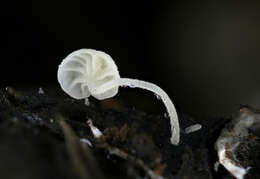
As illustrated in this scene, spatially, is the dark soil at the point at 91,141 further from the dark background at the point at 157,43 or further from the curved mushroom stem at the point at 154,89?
the dark background at the point at 157,43

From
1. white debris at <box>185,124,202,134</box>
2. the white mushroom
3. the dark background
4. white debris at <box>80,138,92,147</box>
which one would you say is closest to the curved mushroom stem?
the white mushroom

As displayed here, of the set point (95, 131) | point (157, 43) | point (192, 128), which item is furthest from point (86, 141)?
point (157, 43)

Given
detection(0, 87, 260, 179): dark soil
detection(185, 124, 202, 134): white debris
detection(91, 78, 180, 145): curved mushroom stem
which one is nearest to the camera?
detection(0, 87, 260, 179): dark soil

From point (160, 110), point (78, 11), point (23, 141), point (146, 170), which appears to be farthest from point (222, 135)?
point (78, 11)

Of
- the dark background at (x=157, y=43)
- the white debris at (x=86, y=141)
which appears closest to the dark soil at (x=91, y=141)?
the white debris at (x=86, y=141)

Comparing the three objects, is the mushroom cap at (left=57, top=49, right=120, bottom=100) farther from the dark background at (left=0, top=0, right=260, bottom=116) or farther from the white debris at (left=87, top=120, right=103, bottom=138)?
the dark background at (left=0, top=0, right=260, bottom=116)

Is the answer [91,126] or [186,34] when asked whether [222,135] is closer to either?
[91,126]
